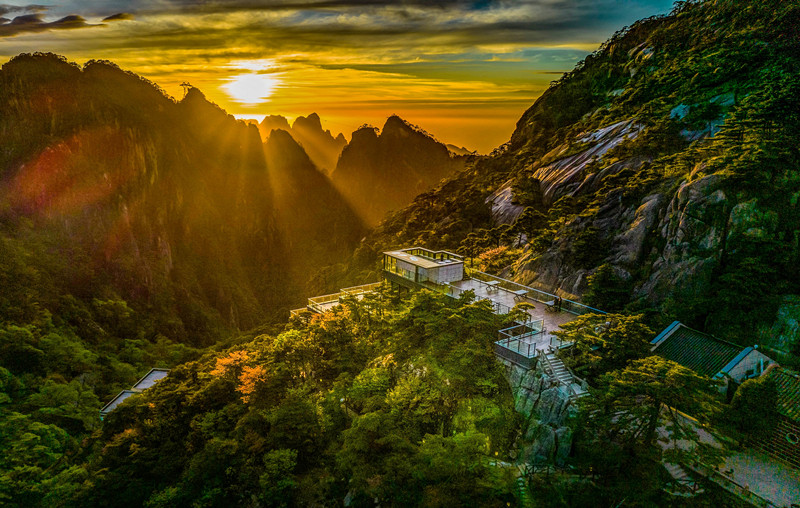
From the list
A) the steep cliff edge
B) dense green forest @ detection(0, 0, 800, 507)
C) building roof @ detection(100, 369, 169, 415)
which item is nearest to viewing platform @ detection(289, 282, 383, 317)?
dense green forest @ detection(0, 0, 800, 507)

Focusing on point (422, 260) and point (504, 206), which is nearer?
point (422, 260)

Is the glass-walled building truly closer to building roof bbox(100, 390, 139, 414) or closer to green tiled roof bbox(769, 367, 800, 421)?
green tiled roof bbox(769, 367, 800, 421)

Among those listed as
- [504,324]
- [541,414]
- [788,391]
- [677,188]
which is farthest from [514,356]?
[677,188]

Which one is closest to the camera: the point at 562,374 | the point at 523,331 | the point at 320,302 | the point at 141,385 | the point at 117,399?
the point at 562,374

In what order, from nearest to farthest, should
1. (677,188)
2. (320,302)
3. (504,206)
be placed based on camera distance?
(677,188) < (320,302) < (504,206)

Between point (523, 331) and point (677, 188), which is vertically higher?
point (677, 188)

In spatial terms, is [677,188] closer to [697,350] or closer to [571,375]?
[697,350]
